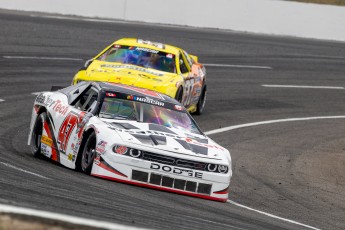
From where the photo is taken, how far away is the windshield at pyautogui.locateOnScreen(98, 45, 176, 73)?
19.3m

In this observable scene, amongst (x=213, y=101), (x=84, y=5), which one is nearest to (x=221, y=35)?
(x=84, y=5)

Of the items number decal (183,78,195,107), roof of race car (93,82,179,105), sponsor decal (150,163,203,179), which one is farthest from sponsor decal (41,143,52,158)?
number decal (183,78,195,107)

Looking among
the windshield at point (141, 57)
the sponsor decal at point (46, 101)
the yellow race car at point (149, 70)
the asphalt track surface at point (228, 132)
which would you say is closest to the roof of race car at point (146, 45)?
the yellow race car at point (149, 70)

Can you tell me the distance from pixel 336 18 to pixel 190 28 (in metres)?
5.41

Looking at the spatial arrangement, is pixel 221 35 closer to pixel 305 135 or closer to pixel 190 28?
pixel 190 28

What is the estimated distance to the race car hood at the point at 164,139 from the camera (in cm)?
1199

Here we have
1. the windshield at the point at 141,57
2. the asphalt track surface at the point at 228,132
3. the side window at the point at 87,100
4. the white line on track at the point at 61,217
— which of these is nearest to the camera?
the white line on track at the point at 61,217

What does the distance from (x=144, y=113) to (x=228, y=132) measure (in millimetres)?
6503

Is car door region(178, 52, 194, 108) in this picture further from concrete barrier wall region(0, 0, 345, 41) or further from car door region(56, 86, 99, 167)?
concrete barrier wall region(0, 0, 345, 41)

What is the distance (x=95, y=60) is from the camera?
1922cm

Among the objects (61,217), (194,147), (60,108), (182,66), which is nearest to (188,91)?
(182,66)

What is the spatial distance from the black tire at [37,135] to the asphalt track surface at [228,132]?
0.18 m

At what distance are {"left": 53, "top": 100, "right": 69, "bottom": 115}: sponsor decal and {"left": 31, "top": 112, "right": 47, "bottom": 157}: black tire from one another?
0.26 metres

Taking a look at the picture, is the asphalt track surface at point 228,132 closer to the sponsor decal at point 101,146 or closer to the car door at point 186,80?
the sponsor decal at point 101,146
